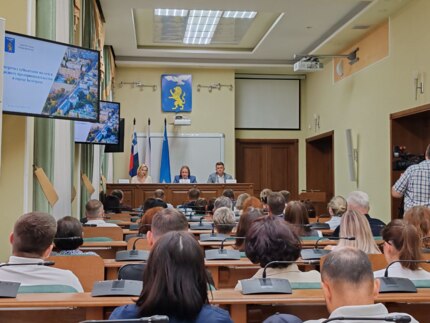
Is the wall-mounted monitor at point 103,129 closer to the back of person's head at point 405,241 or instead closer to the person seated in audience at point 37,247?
the person seated in audience at point 37,247

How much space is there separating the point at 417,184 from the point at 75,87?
3.60m

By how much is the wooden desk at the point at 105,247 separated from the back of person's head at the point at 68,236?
0.77 metres

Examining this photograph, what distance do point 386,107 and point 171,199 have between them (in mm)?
4527

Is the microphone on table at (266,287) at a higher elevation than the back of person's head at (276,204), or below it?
below

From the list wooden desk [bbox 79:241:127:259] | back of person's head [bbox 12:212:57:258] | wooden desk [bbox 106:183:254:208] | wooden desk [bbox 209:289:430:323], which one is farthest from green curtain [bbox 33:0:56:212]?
wooden desk [bbox 106:183:254:208]

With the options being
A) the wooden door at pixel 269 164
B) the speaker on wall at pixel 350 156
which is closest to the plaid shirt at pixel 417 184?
the speaker on wall at pixel 350 156

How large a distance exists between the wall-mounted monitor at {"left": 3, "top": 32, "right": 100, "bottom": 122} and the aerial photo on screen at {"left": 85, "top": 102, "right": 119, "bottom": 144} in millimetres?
2481

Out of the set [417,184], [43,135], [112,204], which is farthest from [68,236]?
[112,204]

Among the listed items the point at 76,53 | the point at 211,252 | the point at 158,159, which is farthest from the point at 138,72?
the point at 211,252

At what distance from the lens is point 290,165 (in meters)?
15.4

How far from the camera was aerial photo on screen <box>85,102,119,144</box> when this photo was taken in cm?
769

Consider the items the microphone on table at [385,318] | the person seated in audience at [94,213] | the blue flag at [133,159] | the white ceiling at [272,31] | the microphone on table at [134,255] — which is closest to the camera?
the microphone on table at [385,318]

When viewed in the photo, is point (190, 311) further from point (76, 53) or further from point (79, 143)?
point (79, 143)

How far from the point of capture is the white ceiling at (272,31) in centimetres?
956
